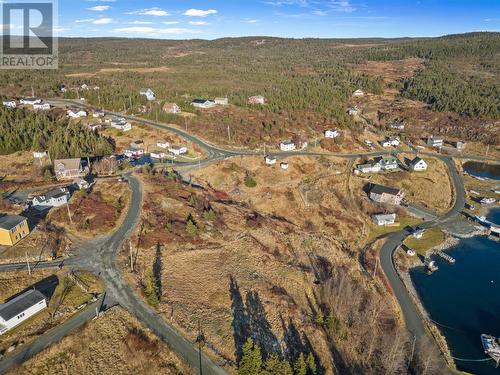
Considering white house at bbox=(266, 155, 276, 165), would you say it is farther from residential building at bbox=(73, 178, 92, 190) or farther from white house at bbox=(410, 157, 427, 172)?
residential building at bbox=(73, 178, 92, 190)

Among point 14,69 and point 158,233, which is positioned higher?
point 14,69

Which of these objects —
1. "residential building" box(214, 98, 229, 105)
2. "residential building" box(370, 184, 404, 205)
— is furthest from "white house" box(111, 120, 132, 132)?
"residential building" box(370, 184, 404, 205)

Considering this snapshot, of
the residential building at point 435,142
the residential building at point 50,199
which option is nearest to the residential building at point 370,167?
the residential building at point 435,142

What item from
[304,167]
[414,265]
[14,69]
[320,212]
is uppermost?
[14,69]

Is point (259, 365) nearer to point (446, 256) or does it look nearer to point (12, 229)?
point (12, 229)

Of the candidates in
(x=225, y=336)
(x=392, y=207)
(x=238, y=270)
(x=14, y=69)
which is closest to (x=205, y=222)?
(x=238, y=270)

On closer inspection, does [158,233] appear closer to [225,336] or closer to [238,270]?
[238,270]

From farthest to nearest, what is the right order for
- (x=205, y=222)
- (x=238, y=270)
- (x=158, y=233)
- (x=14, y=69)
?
(x=14, y=69) → (x=205, y=222) → (x=158, y=233) → (x=238, y=270)

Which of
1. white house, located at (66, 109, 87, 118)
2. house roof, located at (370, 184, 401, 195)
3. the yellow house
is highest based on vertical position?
white house, located at (66, 109, 87, 118)
